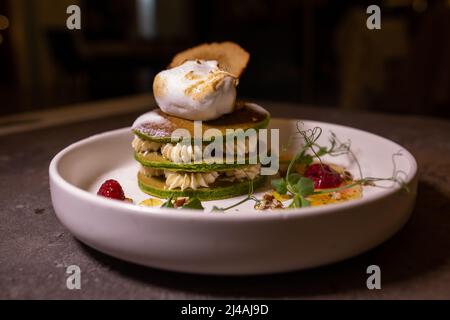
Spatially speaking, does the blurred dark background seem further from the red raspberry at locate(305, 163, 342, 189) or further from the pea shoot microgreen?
the red raspberry at locate(305, 163, 342, 189)

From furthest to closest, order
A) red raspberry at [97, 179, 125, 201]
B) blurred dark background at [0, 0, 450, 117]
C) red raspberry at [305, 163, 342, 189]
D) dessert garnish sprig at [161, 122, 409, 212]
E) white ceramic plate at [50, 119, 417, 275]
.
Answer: blurred dark background at [0, 0, 450, 117] < red raspberry at [305, 163, 342, 189] < red raspberry at [97, 179, 125, 201] < dessert garnish sprig at [161, 122, 409, 212] < white ceramic plate at [50, 119, 417, 275]

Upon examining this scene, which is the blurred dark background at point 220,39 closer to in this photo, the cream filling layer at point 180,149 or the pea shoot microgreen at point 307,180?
the pea shoot microgreen at point 307,180

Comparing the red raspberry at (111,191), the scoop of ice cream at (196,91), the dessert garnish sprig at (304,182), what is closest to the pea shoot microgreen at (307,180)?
the dessert garnish sprig at (304,182)

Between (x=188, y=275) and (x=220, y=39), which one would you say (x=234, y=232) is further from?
(x=220, y=39)

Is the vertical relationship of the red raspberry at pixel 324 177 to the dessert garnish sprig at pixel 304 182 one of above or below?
below

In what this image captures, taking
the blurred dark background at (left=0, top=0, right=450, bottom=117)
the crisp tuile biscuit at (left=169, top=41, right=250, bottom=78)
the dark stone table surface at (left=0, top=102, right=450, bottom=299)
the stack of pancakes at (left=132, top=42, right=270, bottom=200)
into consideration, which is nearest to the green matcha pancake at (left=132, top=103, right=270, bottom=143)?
the stack of pancakes at (left=132, top=42, right=270, bottom=200)

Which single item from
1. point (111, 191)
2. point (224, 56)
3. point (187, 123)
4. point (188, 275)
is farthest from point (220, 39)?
point (188, 275)
